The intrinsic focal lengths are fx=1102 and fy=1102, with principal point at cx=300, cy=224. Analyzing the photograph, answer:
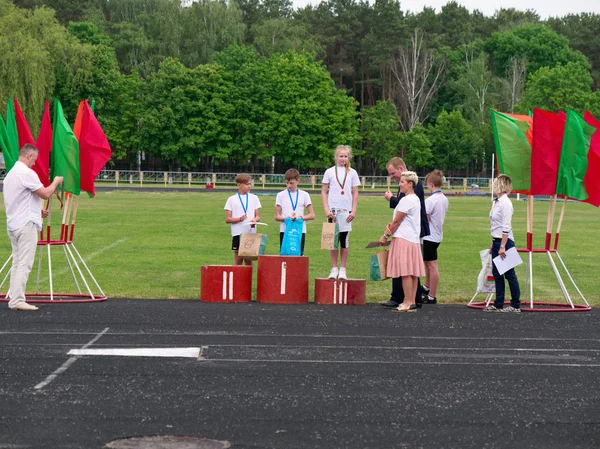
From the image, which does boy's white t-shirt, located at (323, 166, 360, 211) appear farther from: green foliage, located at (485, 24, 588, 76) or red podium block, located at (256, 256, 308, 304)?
green foliage, located at (485, 24, 588, 76)

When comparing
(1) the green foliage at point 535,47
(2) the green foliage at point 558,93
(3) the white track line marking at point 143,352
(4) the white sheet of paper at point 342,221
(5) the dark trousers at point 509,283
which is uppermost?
(1) the green foliage at point 535,47

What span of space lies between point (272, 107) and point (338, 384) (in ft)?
263

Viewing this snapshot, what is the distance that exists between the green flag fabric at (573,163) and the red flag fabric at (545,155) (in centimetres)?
9

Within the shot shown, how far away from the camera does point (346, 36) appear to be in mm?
115312

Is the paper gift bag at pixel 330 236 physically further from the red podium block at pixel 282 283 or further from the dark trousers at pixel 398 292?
the dark trousers at pixel 398 292

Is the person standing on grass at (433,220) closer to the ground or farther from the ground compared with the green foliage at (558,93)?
closer to the ground

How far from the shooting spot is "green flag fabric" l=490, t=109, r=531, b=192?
14984mm

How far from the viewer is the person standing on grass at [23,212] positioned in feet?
45.3

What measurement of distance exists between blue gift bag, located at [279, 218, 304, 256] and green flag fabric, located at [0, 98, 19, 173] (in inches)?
151

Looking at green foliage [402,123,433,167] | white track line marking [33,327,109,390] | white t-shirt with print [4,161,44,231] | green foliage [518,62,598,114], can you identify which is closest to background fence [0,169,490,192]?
green foliage [402,123,433,167]

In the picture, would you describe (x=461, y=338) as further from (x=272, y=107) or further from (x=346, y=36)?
(x=346, y=36)

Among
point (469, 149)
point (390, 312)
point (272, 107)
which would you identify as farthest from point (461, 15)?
point (390, 312)

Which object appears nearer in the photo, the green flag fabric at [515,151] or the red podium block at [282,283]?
the green flag fabric at [515,151]

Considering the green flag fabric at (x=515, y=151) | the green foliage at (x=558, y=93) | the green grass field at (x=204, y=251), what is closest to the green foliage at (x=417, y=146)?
the green foliage at (x=558, y=93)
